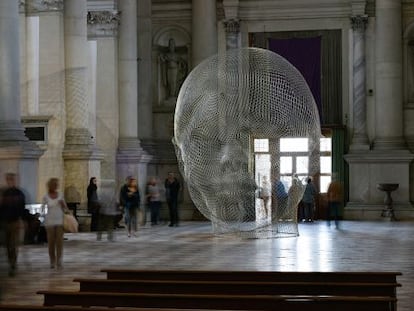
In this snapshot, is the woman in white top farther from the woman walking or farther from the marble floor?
the woman walking

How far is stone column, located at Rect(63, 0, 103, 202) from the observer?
24.5 metres

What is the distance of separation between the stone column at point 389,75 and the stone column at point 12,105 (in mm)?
14354

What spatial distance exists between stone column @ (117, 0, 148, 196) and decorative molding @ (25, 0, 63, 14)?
4231 mm

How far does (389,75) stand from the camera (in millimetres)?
30641

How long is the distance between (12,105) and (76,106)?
496 cm

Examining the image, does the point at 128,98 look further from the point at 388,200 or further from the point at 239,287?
the point at 239,287

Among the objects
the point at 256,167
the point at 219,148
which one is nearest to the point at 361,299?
the point at 219,148

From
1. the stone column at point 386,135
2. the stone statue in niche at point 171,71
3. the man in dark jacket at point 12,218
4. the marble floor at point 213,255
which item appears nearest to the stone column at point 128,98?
the stone statue in niche at point 171,71

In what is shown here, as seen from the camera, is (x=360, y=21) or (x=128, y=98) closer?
(x=128, y=98)

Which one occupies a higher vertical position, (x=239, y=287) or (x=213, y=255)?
(x=239, y=287)

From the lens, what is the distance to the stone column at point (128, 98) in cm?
2905

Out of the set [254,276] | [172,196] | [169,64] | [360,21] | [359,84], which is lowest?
[254,276]

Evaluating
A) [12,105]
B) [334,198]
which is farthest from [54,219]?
[334,198]

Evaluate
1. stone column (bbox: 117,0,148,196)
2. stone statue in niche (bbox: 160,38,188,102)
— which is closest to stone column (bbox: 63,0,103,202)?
stone column (bbox: 117,0,148,196)
